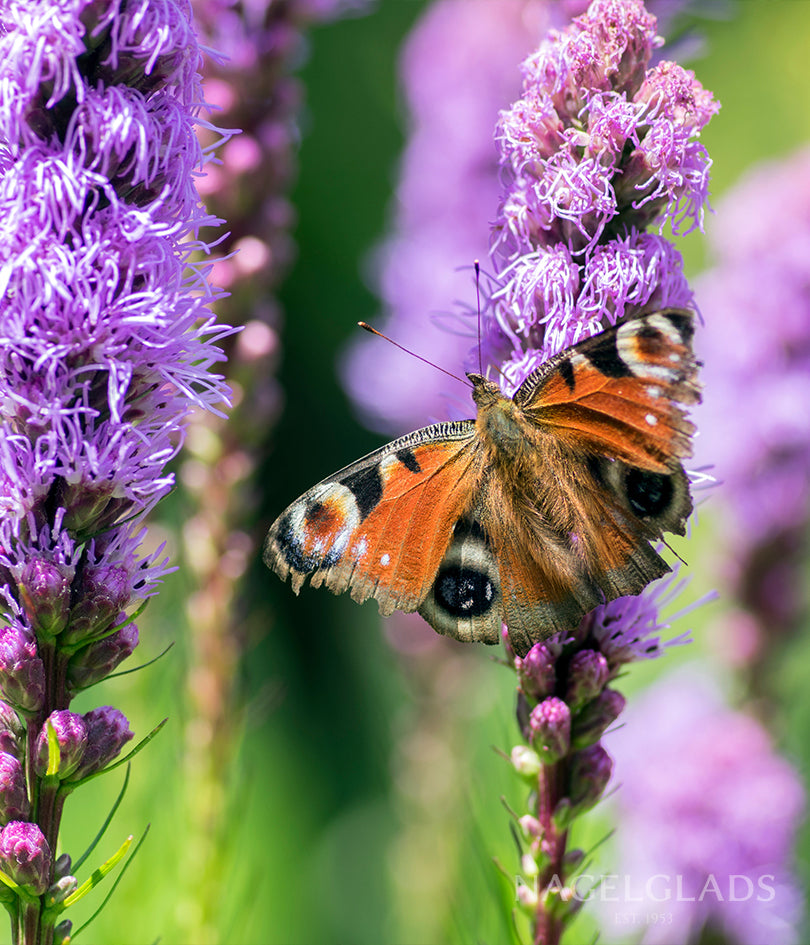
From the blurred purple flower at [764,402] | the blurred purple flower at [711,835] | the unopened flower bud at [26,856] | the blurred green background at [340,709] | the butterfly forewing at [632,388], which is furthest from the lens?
the blurred purple flower at [764,402]

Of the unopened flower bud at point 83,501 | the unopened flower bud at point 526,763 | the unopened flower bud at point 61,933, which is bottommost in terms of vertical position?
the unopened flower bud at point 61,933

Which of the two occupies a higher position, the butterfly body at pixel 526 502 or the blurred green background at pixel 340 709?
the butterfly body at pixel 526 502

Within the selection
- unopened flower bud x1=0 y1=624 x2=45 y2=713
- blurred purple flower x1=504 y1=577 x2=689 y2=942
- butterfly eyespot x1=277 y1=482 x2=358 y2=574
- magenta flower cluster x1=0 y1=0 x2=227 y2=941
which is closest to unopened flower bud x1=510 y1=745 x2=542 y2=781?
blurred purple flower x1=504 y1=577 x2=689 y2=942

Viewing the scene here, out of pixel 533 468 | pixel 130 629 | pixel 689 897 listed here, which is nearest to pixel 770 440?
pixel 689 897

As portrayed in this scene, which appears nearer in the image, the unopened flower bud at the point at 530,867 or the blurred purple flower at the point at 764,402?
the unopened flower bud at the point at 530,867

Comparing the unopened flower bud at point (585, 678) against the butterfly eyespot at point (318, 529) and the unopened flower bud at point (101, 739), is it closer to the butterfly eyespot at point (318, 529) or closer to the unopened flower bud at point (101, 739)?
the butterfly eyespot at point (318, 529)

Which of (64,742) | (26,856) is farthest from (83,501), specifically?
(26,856)

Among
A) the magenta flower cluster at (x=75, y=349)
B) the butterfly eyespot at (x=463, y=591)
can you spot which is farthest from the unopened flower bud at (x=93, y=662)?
the butterfly eyespot at (x=463, y=591)
